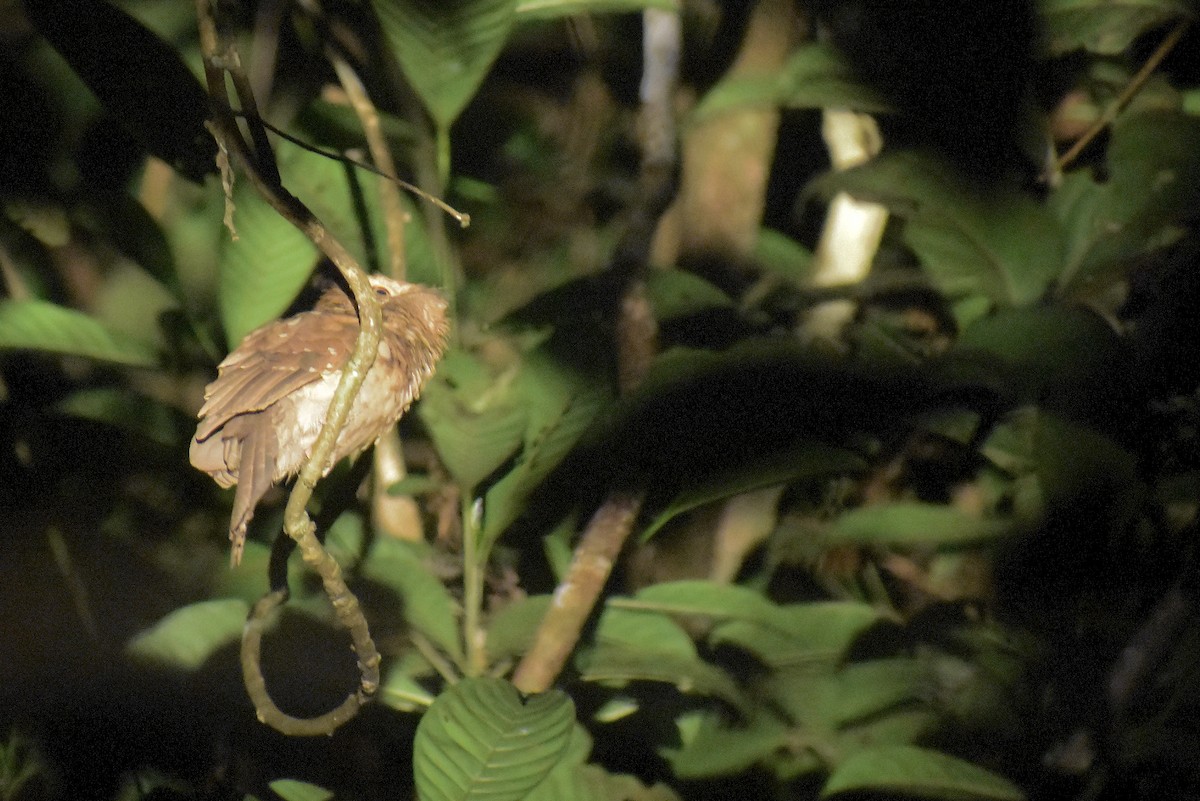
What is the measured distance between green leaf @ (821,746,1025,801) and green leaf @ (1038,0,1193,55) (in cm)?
87

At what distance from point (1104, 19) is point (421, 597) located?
42.6 inches

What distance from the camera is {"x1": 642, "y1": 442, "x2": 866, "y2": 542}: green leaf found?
133cm

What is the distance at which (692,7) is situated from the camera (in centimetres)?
202

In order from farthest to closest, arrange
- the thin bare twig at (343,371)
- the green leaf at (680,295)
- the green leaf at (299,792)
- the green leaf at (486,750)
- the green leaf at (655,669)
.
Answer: the green leaf at (680,295), the green leaf at (299,792), the green leaf at (655,669), the green leaf at (486,750), the thin bare twig at (343,371)

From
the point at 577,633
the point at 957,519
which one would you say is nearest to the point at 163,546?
the point at 577,633

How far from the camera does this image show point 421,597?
1.40m

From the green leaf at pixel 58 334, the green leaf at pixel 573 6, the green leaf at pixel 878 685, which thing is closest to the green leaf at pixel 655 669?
the green leaf at pixel 878 685

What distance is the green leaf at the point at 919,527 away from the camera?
1411 mm

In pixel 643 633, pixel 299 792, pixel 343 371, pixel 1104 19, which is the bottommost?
pixel 299 792

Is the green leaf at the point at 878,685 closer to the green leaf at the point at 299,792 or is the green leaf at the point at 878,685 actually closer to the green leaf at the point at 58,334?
the green leaf at the point at 299,792

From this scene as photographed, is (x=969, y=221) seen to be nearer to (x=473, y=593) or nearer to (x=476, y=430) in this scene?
(x=476, y=430)

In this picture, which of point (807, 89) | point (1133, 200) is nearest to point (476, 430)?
point (807, 89)

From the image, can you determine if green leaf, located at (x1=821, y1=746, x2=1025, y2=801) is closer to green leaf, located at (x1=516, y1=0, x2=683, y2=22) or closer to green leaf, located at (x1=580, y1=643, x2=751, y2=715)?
green leaf, located at (x1=580, y1=643, x2=751, y2=715)

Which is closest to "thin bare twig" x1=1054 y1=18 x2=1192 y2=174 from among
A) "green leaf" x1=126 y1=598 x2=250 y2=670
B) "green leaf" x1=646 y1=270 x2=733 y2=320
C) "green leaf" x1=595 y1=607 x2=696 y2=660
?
"green leaf" x1=646 y1=270 x2=733 y2=320
